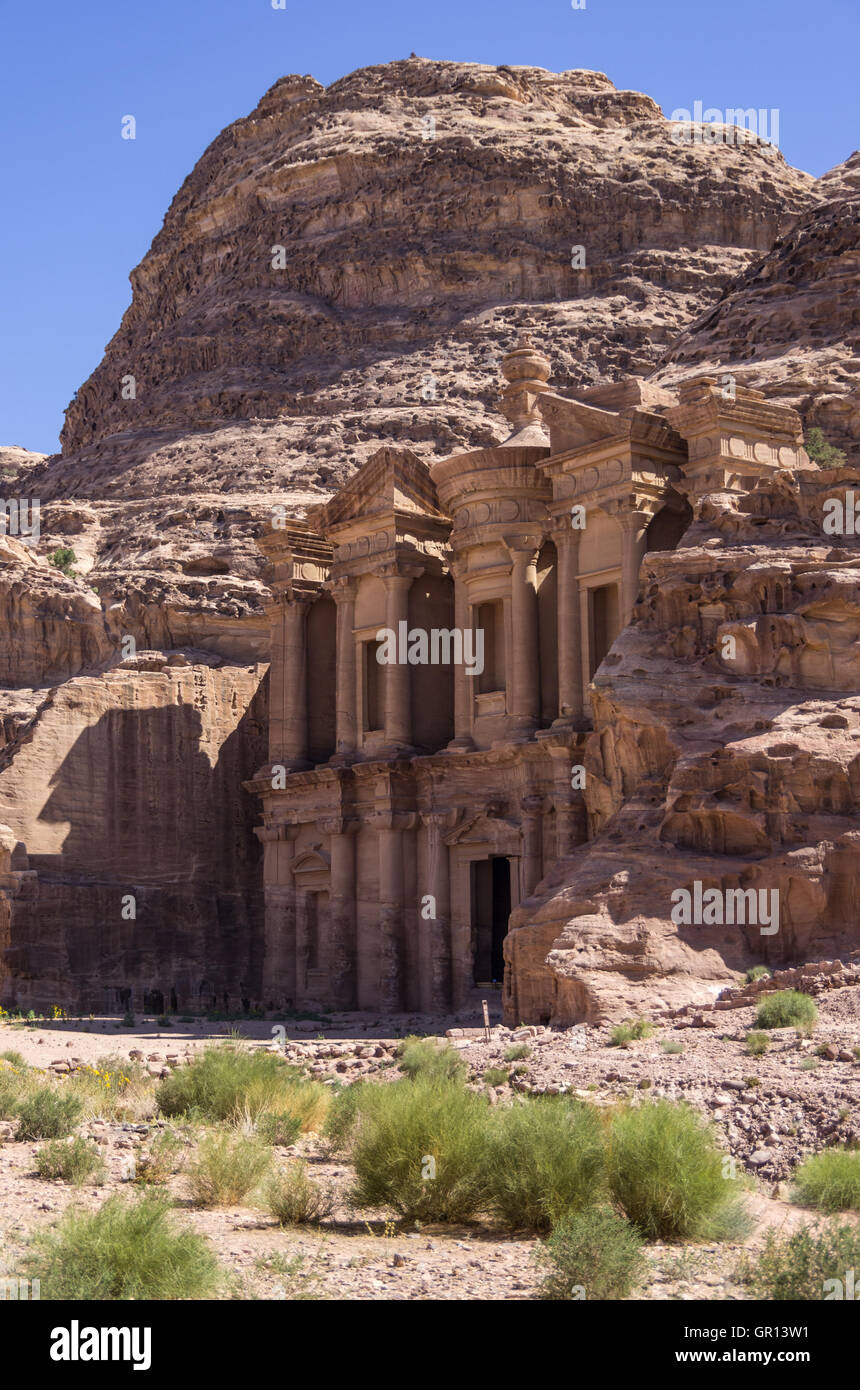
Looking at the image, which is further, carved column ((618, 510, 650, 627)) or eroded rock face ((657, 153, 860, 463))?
eroded rock face ((657, 153, 860, 463))

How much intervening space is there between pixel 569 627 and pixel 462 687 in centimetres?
395

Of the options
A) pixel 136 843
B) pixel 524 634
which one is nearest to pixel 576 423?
pixel 524 634

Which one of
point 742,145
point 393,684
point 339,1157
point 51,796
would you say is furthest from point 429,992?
point 742,145

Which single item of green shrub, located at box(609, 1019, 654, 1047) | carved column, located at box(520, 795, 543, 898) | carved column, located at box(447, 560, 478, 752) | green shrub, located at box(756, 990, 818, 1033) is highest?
carved column, located at box(447, 560, 478, 752)

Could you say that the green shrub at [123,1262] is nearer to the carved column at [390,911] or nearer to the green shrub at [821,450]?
the green shrub at [821,450]

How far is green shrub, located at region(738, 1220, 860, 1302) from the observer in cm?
993

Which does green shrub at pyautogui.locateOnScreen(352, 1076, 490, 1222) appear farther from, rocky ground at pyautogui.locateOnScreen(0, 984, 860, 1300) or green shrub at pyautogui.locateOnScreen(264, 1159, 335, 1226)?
green shrub at pyautogui.locateOnScreen(264, 1159, 335, 1226)

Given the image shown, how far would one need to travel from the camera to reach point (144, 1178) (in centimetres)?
1521

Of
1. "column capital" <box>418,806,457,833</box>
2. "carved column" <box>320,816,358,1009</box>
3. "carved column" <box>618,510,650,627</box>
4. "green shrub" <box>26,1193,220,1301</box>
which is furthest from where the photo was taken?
"carved column" <box>320,816,358,1009</box>

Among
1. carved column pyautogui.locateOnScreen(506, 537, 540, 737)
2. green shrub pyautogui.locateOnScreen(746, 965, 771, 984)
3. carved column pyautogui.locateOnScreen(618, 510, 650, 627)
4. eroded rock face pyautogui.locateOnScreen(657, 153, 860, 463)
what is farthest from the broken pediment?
green shrub pyautogui.locateOnScreen(746, 965, 771, 984)

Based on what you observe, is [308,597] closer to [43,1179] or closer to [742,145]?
[43,1179]

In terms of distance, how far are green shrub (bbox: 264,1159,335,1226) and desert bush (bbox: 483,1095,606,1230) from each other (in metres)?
1.40

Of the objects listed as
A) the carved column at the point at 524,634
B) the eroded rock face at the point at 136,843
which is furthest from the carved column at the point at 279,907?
the carved column at the point at 524,634

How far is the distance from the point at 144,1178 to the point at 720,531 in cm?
1750
